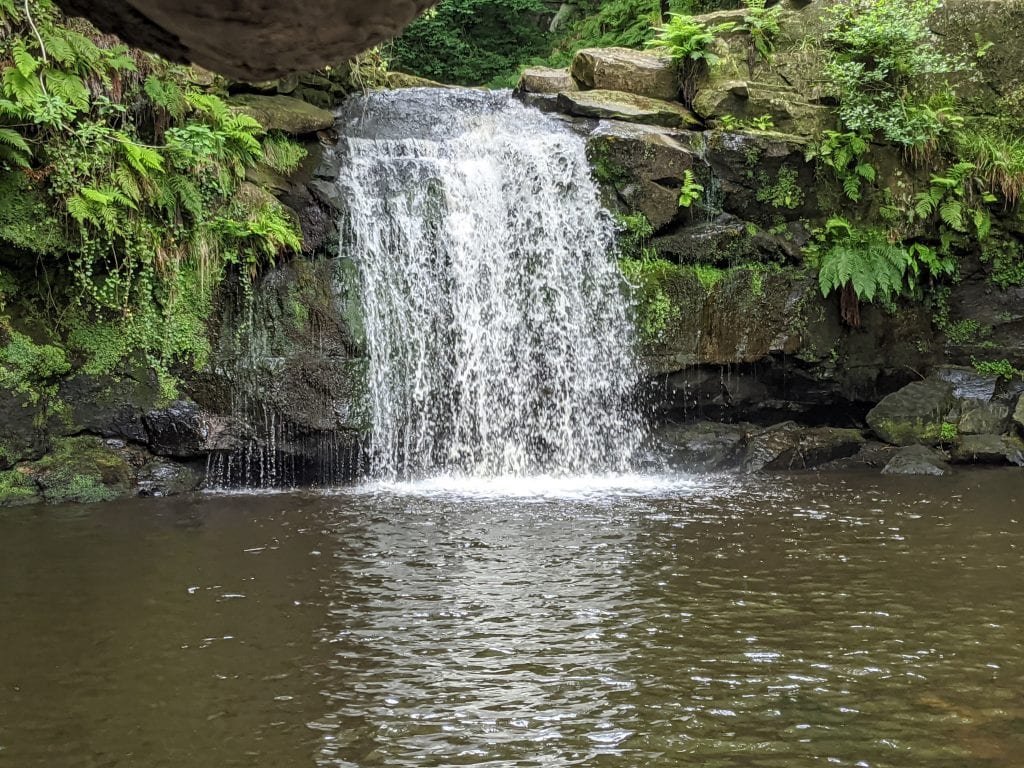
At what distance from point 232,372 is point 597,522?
15.4 ft

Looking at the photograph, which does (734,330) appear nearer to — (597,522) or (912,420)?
(912,420)

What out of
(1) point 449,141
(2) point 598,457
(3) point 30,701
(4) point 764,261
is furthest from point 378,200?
(3) point 30,701

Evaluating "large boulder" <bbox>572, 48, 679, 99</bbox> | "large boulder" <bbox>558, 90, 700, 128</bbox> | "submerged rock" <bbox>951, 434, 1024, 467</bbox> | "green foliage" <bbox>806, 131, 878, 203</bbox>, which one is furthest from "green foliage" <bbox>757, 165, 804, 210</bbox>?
"submerged rock" <bbox>951, 434, 1024, 467</bbox>

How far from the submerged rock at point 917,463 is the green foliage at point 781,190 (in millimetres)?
3554

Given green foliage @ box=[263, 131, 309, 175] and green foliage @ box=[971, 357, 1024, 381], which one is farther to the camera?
green foliage @ box=[971, 357, 1024, 381]

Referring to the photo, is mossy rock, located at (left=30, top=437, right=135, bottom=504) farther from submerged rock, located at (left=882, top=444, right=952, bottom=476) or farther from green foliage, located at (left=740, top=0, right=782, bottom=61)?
green foliage, located at (left=740, top=0, right=782, bottom=61)

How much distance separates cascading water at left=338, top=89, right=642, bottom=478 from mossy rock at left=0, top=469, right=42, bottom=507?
3.45 m

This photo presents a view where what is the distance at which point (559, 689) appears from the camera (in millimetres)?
4039

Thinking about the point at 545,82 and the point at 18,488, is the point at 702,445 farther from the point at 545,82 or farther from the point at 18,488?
the point at 18,488

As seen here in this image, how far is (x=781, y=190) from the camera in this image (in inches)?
463

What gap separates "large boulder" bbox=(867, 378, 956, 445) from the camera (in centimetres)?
1088

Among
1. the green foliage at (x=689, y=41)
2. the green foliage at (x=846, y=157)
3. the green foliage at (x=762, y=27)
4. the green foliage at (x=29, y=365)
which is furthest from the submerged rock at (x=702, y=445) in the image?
the green foliage at (x=29, y=365)

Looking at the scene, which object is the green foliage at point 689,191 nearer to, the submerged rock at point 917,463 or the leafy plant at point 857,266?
the leafy plant at point 857,266

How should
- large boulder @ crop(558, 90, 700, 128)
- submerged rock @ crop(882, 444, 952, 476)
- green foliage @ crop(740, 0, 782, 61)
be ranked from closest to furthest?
submerged rock @ crop(882, 444, 952, 476) → large boulder @ crop(558, 90, 700, 128) → green foliage @ crop(740, 0, 782, 61)
